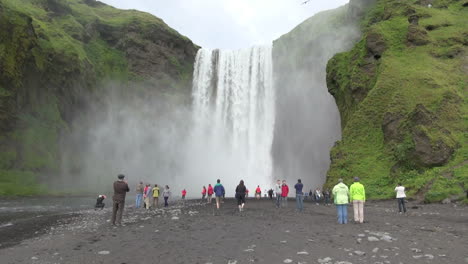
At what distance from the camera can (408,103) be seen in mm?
33594

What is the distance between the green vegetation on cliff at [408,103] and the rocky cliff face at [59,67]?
43.1 metres

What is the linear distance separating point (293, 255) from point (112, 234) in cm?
812

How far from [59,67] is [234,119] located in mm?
32907

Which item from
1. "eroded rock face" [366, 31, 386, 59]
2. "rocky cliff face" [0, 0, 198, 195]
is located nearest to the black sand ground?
"eroded rock face" [366, 31, 386, 59]

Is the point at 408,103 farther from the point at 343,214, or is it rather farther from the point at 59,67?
the point at 59,67

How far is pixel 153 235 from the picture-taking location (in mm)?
13969

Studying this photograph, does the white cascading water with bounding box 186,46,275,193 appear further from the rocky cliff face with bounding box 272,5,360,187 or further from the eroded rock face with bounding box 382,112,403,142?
the eroded rock face with bounding box 382,112,403,142

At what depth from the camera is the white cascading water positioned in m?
69.8

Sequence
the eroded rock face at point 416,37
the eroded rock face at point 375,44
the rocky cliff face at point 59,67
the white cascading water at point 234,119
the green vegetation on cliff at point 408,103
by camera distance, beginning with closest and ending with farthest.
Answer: the green vegetation on cliff at point 408,103 → the eroded rock face at point 416,37 → the eroded rock face at point 375,44 → the rocky cliff face at point 59,67 → the white cascading water at point 234,119

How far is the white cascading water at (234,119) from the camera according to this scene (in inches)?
2746

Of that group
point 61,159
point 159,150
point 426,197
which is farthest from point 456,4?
point 61,159

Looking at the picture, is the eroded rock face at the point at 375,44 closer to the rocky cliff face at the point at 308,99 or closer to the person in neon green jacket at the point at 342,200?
the rocky cliff face at the point at 308,99

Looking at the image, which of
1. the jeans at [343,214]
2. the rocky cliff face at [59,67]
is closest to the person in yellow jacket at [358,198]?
the jeans at [343,214]

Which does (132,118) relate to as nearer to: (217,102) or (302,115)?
(217,102)
